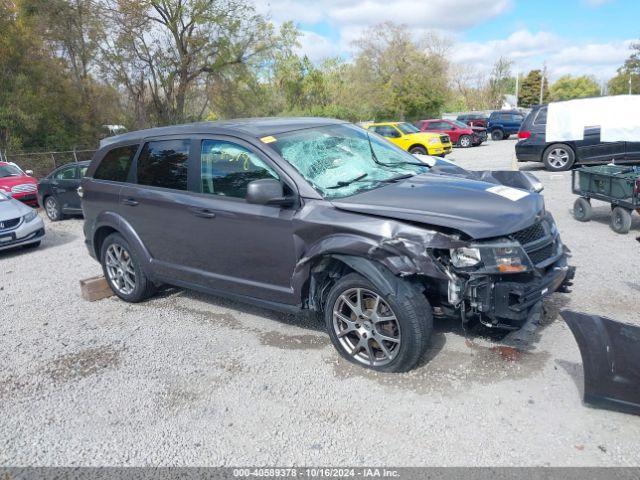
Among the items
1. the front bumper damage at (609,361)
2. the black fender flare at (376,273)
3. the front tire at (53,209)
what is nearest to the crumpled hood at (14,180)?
the front tire at (53,209)

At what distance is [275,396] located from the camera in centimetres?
369

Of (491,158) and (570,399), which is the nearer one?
(570,399)

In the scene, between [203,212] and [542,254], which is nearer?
[542,254]

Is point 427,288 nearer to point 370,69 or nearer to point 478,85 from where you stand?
point 370,69

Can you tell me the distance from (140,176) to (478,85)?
7438 centimetres

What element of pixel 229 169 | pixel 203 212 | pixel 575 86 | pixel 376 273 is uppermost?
pixel 575 86

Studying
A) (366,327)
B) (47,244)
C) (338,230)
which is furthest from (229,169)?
(47,244)

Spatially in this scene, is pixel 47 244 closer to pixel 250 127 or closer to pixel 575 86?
pixel 250 127

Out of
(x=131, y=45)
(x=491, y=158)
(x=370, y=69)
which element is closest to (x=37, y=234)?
(x=491, y=158)

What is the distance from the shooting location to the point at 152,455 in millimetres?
3141

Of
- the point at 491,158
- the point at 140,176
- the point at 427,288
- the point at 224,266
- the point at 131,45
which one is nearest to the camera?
the point at 427,288

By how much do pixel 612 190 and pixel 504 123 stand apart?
2453cm

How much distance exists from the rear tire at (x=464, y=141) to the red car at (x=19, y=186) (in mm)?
19632

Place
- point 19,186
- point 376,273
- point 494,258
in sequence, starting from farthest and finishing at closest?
1. point 19,186
2. point 376,273
3. point 494,258
